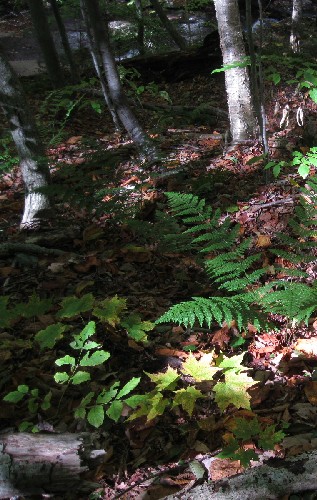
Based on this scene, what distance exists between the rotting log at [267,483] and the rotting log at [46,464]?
0.42m

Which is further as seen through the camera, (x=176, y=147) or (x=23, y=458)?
(x=176, y=147)

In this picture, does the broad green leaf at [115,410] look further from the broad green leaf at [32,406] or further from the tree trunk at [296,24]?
the tree trunk at [296,24]

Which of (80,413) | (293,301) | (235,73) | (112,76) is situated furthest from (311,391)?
(112,76)

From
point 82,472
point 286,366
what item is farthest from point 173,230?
point 82,472

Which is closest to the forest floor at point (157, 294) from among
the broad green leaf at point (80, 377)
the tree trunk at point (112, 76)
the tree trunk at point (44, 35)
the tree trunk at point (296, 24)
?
the broad green leaf at point (80, 377)

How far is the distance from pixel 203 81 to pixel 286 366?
9.03 m

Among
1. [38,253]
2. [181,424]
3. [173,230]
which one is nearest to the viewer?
[181,424]

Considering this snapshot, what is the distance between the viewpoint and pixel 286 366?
8.62ft

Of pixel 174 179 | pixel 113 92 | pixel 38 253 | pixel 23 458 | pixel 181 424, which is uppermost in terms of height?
pixel 113 92

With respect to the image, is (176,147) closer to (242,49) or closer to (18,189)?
(242,49)

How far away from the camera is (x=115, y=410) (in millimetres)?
2193

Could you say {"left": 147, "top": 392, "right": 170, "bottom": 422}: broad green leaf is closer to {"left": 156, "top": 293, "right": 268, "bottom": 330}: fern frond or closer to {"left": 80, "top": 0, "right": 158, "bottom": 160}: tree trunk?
{"left": 156, "top": 293, "right": 268, "bottom": 330}: fern frond

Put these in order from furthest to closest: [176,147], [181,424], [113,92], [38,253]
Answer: [176,147]
[113,92]
[38,253]
[181,424]

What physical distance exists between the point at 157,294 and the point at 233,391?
1.40 m
